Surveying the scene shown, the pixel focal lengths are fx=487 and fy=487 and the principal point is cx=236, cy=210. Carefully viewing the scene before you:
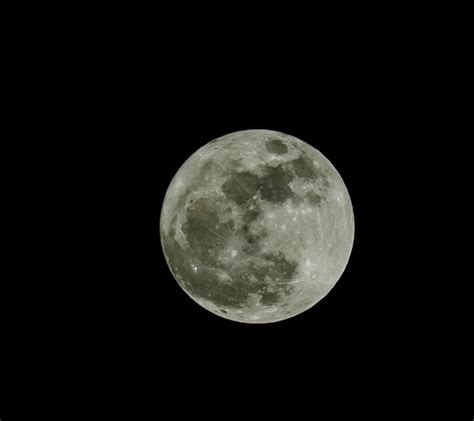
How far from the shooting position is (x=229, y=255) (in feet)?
16.1

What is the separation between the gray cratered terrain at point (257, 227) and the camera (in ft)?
16.0

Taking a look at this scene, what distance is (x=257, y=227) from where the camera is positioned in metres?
4.84

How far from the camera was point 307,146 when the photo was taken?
5.67 meters

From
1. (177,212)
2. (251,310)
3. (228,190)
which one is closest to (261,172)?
(228,190)

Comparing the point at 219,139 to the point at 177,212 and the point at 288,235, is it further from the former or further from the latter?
the point at 288,235

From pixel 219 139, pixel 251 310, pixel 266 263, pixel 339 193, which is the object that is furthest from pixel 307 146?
pixel 251 310

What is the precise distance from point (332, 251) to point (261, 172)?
116 cm

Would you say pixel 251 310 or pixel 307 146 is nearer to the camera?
pixel 251 310

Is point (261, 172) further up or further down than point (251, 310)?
further up

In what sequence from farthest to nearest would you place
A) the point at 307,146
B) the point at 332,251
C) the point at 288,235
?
the point at 307,146
the point at 332,251
the point at 288,235

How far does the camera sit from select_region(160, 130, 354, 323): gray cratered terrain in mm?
4875

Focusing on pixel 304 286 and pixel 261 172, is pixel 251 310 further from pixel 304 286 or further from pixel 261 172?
pixel 261 172

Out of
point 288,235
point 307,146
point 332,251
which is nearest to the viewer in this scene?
point 288,235

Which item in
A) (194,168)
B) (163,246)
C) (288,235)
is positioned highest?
(194,168)
